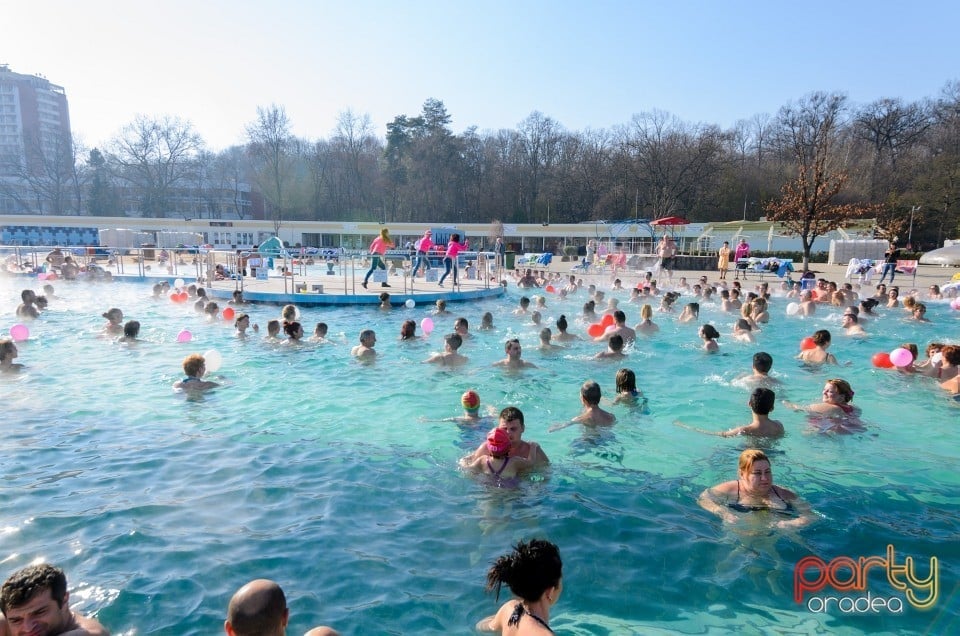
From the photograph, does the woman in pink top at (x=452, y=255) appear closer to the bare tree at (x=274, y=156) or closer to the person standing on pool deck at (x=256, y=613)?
the person standing on pool deck at (x=256, y=613)

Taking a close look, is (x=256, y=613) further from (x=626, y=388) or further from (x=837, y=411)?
(x=837, y=411)

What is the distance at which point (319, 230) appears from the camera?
53.6m

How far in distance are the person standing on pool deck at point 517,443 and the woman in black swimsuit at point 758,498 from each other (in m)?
1.52

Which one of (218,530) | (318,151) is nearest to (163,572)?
(218,530)

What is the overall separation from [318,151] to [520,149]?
2446 centimetres

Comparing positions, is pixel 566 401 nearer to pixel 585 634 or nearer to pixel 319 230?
pixel 585 634

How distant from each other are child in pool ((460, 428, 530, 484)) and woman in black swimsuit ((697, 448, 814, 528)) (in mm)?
1644

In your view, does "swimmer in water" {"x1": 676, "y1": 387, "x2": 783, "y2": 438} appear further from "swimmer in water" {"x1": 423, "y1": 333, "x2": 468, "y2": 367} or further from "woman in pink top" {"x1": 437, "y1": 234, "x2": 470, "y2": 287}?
"woman in pink top" {"x1": 437, "y1": 234, "x2": 470, "y2": 287}

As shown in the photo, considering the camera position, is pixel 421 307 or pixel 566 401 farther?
pixel 421 307

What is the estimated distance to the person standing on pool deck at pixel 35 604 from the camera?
271 cm

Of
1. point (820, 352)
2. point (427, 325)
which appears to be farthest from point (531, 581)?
point (427, 325)

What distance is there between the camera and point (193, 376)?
328 inches

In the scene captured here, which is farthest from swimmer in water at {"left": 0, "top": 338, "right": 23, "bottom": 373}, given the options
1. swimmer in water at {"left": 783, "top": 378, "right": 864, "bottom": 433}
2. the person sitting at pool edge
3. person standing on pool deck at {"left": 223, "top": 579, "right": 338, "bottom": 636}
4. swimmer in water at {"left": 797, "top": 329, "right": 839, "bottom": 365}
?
swimmer in water at {"left": 797, "top": 329, "right": 839, "bottom": 365}

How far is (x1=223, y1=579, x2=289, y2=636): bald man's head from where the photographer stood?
2.60m
